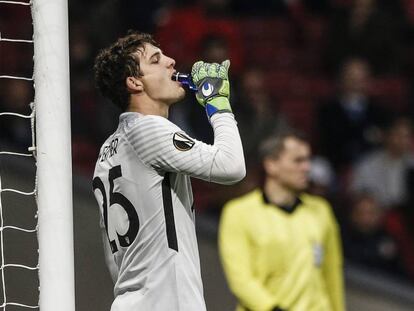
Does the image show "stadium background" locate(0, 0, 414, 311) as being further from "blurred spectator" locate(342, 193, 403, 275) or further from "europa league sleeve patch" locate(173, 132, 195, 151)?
"europa league sleeve patch" locate(173, 132, 195, 151)

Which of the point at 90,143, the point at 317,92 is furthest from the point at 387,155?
the point at 90,143

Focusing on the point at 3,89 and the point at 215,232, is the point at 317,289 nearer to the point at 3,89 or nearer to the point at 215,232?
the point at 215,232

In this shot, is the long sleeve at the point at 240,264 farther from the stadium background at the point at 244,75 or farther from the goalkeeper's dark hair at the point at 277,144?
the stadium background at the point at 244,75

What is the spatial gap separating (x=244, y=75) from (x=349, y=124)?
850 mm

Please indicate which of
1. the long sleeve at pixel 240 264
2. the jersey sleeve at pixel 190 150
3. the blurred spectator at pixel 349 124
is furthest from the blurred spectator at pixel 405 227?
the jersey sleeve at pixel 190 150

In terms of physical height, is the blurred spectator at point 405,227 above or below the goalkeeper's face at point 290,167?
below

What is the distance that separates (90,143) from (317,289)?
300 cm

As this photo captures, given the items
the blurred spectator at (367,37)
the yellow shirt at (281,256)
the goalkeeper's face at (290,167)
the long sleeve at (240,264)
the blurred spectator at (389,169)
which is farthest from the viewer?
the blurred spectator at (367,37)

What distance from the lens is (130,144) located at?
411 cm

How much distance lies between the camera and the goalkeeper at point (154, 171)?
4000mm

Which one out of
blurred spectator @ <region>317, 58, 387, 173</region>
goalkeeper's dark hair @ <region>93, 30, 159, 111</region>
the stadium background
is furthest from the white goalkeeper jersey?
blurred spectator @ <region>317, 58, 387, 173</region>

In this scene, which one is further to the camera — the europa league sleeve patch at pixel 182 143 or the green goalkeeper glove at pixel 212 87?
the green goalkeeper glove at pixel 212 87

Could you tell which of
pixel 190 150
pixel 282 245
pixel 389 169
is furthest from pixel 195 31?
pixel 190 150

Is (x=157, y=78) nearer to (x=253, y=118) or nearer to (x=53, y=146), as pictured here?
(x=53, y=146)
